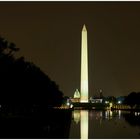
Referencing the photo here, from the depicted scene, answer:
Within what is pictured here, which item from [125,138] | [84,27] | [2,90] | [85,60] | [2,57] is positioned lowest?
[125,138]

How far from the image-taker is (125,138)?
2567cm

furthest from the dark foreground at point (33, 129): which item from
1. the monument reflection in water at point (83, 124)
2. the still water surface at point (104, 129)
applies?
the monument reflection in water at point (83, 124)

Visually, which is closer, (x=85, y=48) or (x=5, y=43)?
(x=5, y=43)

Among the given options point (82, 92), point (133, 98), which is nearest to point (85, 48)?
point (82, 92)

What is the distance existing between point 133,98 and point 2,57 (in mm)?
94343

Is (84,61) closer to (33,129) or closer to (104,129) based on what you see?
(104,129)

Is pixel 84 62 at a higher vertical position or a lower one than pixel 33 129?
higher

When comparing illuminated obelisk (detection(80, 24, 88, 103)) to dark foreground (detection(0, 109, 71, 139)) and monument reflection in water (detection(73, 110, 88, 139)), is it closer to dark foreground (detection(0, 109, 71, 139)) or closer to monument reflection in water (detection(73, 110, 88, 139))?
monument reflection in water (detection(73, 110, 88, 139))

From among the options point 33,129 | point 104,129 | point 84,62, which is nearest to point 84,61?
point 84,62

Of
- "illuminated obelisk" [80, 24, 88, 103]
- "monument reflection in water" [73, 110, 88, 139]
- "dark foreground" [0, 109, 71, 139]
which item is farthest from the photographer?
"illuminated obelisk" [80, 24, 88, 103]

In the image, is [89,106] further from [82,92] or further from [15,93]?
[15,93]

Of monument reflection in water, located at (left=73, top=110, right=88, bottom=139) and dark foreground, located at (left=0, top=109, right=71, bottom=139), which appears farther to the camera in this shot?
monument reflection in water, located at (left=73, top=110, right=88, bottom=139)

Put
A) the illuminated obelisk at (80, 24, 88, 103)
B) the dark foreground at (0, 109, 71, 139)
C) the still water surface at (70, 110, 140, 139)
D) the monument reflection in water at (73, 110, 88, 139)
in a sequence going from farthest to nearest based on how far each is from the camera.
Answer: the illuminated obelisk at (80, 24, 88, 103)
the monument reflection in water at (73, 110, 88, 139)
the still water surface at (70, 110, 140, 139)
the dark foreground at (0, 109, 71, 139)

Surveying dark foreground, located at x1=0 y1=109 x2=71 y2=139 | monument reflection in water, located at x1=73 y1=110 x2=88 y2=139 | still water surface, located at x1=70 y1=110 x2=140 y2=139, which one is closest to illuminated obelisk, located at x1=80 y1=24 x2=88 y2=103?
monument reflection in water, located at x1=73 y1=110 x2=88 y2=139
